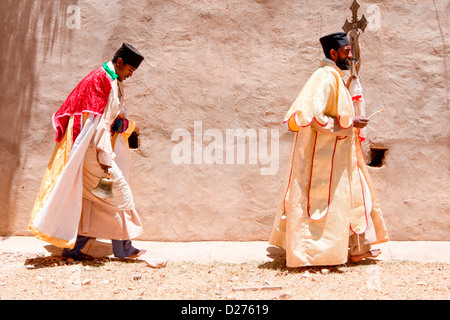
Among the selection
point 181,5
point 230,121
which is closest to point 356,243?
point 230,121

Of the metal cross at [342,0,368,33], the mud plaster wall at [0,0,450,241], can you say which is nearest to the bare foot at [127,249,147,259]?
the mud plaster wall at [0,0,450,241]

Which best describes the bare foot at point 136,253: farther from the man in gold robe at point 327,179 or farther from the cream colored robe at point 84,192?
the man in gold robe at point 327,179

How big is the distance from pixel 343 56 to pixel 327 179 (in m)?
1.00

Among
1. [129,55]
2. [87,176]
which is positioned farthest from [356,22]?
[87,176]

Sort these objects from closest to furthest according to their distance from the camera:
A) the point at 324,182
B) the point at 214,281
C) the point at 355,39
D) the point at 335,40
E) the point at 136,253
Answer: the point at 214,281
the point at 324,182
the point at 335,40
the point at 355,39
the point at 136,253

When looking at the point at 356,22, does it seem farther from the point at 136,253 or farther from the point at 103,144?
the point at 136,253

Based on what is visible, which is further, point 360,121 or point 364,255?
point 364,255

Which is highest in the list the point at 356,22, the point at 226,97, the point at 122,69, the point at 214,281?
the point at 356,22

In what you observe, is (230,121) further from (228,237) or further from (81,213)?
(81,213)

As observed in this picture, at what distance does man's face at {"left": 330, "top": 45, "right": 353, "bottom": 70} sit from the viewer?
3665 millimetres

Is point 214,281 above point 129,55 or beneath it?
beneath

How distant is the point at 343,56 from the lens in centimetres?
368

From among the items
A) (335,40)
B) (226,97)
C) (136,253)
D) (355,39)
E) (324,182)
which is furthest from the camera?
(226,97)

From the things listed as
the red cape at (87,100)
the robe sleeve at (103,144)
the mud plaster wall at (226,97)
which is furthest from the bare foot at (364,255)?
the red cape at (87,100)
